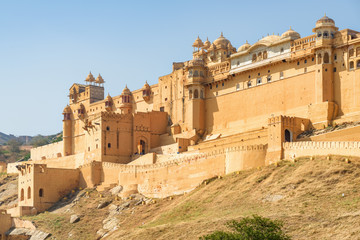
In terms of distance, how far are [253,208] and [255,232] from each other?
8627 millimetres

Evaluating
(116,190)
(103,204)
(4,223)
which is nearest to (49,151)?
(4,223)

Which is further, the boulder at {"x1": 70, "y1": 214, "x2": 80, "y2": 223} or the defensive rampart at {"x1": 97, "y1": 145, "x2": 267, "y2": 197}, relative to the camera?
the boulder at {"x1": 70, "y1": 214, "x2": 80, "y2": 223}

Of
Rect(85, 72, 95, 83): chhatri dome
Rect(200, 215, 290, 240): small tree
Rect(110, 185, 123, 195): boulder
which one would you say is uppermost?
Rect(85, 72, 95, 83): chhatri dome

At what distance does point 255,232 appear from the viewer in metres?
35.5

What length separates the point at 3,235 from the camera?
192ft

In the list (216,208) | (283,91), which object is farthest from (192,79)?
(216,208)

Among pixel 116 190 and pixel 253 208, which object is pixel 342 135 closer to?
pixel 253 208

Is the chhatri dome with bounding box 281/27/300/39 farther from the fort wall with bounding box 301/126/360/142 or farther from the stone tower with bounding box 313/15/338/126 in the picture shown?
the fort wall with bounding box 301/126/360/142

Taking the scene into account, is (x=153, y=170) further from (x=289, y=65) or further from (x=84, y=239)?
(x=289, y=65)

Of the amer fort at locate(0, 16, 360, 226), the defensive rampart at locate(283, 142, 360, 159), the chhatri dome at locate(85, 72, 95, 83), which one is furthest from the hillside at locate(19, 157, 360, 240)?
the chhatri dome at locate(85, 72, 95, 83)

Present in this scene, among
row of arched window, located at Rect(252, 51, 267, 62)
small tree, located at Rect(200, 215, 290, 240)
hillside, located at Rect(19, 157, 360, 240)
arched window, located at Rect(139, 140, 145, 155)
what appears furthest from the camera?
arched window, located at Rect(139, 140, 145, 155)

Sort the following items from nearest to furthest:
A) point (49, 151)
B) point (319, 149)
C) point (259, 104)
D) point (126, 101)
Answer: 1. point (319, 149)
2. point (259, 104)
3. point (126, 101)
4. point (49, 151)

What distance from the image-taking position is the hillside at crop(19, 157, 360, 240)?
3916 centimetres

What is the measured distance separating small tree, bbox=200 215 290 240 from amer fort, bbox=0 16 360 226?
11575 millimetres
